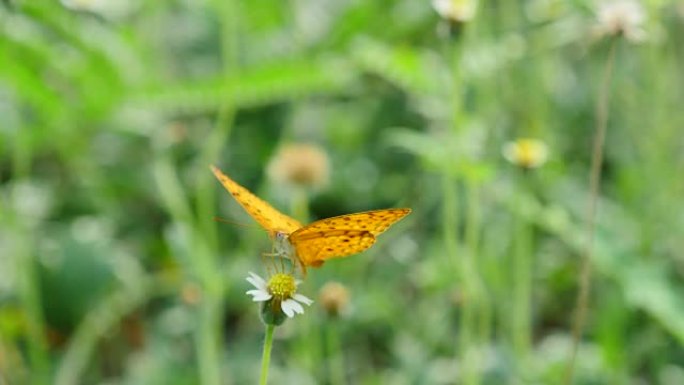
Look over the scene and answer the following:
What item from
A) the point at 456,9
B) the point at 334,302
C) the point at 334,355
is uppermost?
the point at 456,9

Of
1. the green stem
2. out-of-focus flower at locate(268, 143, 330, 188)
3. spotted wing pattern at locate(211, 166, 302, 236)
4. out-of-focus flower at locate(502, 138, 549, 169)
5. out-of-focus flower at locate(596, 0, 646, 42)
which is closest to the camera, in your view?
spotted wing pattern at locate(211, 166, 302, 236)

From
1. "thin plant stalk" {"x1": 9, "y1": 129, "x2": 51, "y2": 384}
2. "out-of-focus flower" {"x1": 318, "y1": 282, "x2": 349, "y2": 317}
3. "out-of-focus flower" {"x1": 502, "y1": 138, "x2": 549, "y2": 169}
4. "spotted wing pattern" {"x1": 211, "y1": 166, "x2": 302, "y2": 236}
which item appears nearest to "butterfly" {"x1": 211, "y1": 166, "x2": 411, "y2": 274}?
"spotted wing pattern" {"x1": 211, "y1": 166, "x2": 302, "y2": 236}

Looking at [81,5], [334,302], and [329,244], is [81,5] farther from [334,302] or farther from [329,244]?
[329,244]

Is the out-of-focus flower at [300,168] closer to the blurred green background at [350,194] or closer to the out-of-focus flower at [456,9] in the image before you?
the blurred green background at [350,194]

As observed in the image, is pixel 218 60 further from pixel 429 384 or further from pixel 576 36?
pixel 429 384

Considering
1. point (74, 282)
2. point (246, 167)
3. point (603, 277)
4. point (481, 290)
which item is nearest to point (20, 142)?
point (74, 282)

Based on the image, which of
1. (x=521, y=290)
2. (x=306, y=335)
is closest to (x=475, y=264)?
(x=521, y=290)

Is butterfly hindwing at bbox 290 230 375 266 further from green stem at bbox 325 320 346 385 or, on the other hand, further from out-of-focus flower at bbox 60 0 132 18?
out-of-focus flower at bbox 60 0 132 18
